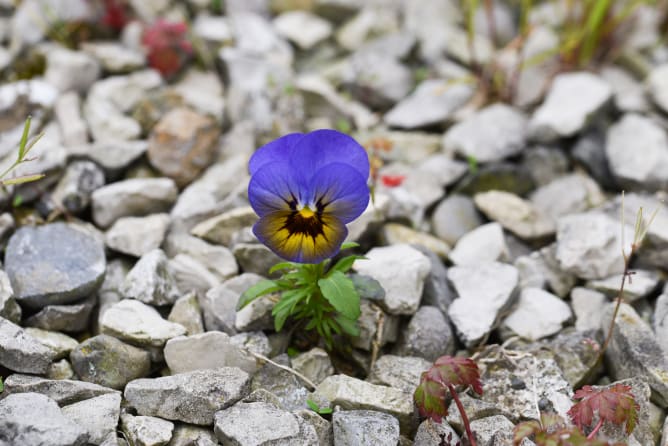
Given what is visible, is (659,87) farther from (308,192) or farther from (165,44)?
(165,44)

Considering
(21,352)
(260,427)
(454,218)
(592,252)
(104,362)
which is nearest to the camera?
(260,427)

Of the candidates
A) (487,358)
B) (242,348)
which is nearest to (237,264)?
(242,348)

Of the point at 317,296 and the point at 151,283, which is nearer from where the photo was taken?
the point at 317,296

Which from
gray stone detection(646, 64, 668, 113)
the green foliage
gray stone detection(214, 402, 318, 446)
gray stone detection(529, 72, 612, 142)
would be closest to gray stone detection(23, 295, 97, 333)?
the green foliage

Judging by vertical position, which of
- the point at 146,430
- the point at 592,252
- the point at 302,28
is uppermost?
the point at 302,28

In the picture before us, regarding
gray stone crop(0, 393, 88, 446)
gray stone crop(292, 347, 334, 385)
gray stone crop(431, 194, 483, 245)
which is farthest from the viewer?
gray stone crop(431, 194, 483, 245)

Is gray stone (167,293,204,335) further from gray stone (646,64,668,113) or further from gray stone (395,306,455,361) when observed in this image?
gray stone (646,64,668,113)

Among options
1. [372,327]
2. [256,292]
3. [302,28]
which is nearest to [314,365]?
[372,327]

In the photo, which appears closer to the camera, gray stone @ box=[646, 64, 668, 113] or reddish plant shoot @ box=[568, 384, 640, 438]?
reddish plant shoot @ box=[568, 384, 640, 438]

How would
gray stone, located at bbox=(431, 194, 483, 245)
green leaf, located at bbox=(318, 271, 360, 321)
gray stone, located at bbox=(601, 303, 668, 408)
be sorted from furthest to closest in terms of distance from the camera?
gray stone, located at bbox=(431, 194, 483, 245) → gray stone, located at bbox=(601, 303, 668, 408) → green leaf, located at bbox=(318, 271, 360, 321)
